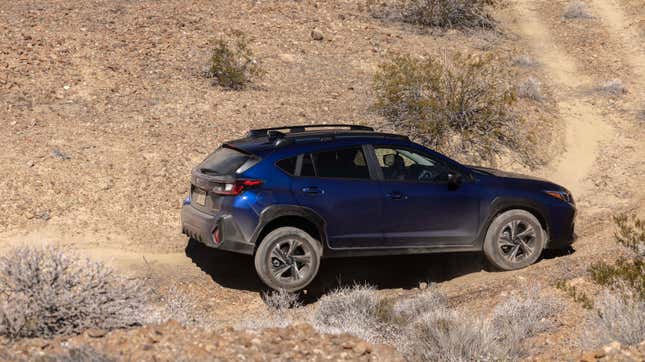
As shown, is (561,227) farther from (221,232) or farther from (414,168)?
(221,232)

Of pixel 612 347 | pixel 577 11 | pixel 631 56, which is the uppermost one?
pixel 577 11

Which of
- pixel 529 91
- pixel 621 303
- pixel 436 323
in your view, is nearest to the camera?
pixel 436 323

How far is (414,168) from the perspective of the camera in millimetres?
9742

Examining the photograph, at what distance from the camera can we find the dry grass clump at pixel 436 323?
6941mm

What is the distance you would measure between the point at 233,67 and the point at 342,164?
6.92 meters

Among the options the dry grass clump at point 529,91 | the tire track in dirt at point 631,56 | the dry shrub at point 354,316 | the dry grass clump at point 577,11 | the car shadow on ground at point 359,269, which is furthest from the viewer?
the dry grass clump at point 577,11

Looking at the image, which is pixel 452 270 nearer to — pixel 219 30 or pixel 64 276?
pixel 64 276

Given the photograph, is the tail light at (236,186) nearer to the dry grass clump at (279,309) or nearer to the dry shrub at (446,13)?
the dry grass clump at (279,309)

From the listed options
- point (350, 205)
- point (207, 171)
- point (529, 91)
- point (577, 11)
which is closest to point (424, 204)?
point (350, 205)

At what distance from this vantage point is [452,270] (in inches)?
416

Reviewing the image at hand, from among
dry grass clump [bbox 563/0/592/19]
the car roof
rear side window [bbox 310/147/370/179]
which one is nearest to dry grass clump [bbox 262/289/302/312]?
rear side window [bbox 310/147/370/179]

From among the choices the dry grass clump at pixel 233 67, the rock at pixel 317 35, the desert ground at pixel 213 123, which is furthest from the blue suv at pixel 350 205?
the rock at pixel 317 35

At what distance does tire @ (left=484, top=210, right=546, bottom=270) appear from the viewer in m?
9.98

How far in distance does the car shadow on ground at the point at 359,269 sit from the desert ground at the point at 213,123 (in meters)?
0.03
